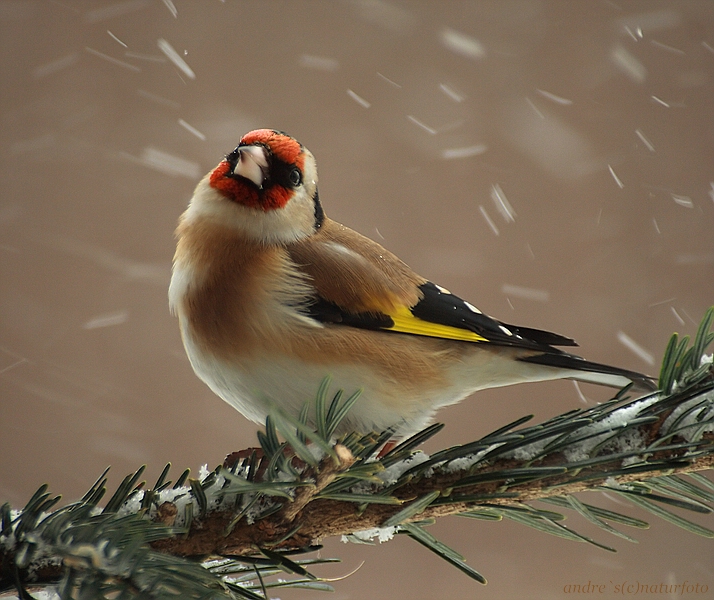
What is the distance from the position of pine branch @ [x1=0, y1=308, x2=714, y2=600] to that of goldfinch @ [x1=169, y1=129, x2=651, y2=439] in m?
0.28

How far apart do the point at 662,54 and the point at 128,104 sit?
2111 mm

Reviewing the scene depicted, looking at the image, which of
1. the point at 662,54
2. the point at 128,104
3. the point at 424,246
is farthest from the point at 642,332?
the point at 128,104

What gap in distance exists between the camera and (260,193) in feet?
3.94

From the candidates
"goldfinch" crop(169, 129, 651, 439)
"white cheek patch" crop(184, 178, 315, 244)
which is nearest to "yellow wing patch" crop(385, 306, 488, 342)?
"goldfinch" crop(169, 129, 651, 439)

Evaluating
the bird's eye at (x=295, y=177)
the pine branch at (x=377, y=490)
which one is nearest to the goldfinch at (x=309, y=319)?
the bird's eye at (x=295, y=177)

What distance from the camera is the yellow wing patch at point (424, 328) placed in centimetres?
117

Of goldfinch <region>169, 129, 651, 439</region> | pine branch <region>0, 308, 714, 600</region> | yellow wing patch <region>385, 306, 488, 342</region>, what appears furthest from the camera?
yellow wing patch <region>385, 306, 488, 342</region>

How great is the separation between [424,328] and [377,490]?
461 millimetres

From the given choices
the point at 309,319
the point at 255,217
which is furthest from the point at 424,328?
the point at 255,217

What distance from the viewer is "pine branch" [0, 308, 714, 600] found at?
2.05 feet

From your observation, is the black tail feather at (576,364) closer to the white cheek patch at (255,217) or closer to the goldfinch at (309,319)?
the goldfinch at (309,319)

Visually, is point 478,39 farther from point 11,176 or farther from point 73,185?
point 11,176

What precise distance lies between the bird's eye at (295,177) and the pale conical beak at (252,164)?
0.21 feet

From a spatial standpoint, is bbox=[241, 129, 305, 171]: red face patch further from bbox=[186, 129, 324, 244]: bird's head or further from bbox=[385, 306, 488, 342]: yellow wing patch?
bbox=[385, 306, 488, 342]: yellow wing patch
